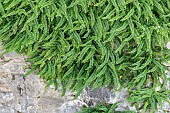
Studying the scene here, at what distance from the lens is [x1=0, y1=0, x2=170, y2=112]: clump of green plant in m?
3.27

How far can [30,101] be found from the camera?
3.68 m

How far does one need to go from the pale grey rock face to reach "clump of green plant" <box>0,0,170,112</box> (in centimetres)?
13

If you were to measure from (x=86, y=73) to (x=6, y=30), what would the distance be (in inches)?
36.2

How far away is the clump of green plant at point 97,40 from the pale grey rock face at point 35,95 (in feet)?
0.44

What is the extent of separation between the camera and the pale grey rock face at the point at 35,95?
11.6 feet

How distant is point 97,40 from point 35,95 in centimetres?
93

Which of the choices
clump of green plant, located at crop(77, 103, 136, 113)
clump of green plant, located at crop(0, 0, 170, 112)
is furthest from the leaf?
clump of green plant, located at crop(77, 103, 136, 113)

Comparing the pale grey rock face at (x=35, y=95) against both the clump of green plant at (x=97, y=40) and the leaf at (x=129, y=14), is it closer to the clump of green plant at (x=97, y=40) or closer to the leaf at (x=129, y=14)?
the clump of green plant at (x=97, y=40)

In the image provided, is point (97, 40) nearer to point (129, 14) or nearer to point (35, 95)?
point (129, 14)

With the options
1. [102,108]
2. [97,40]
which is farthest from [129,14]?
[102,108]

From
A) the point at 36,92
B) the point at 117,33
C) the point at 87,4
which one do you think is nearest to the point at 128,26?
the point at 117,33

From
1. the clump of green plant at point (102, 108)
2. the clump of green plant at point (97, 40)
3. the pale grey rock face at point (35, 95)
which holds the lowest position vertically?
the clump of green plant at point (102, 108)

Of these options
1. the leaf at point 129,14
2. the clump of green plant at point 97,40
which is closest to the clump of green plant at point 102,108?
the clump of green plant at point 97,40

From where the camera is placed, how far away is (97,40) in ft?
10.9
